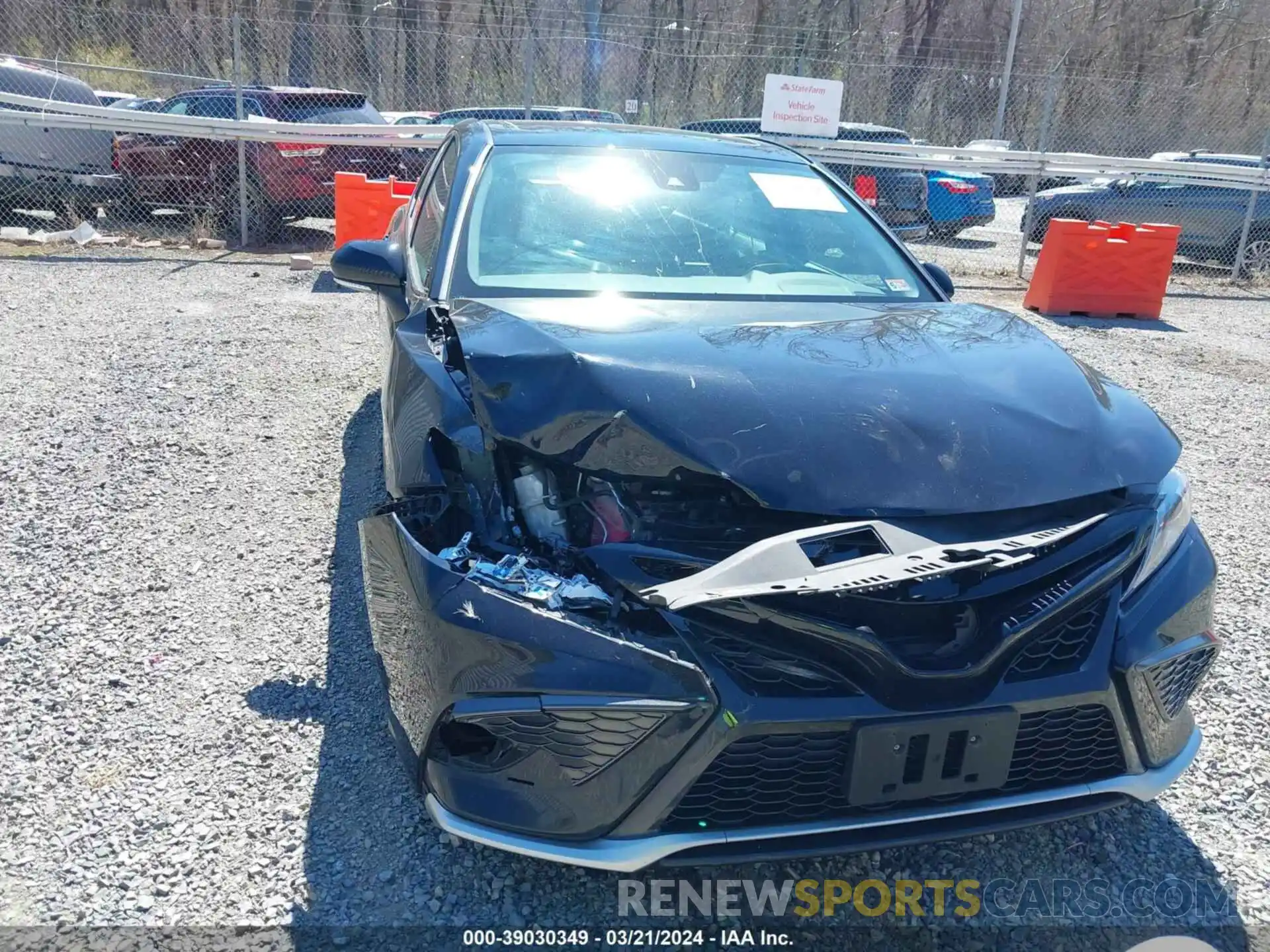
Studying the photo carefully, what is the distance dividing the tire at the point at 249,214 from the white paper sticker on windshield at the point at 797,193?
30.0ft

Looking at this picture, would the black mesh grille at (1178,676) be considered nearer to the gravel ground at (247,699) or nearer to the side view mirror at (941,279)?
the gravel ground at (247,699)

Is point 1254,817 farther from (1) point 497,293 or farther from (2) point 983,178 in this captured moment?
(2) point 983,178

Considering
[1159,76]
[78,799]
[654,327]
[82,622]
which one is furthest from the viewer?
[1159,76]

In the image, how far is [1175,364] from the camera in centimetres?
809

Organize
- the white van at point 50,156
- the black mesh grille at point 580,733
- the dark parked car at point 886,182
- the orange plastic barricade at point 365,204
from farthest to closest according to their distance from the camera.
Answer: the dark parked car at point 886,182, the white van at point 50,156, the orange plastic barricade at point 365,204, the black mesh grille at point 580,733

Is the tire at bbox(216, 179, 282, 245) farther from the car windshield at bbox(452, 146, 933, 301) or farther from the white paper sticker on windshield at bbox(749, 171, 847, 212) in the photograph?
the white paper sticker on windshield at bbox(749, 171, 847, 212)

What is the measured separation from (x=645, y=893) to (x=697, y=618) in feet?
2.73

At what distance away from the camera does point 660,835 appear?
1.92 meters

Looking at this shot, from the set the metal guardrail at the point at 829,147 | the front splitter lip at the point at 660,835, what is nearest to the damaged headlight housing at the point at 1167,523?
the front splitter lip at the point at 660,835

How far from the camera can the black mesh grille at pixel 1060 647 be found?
202cm

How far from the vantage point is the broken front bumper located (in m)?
1.90

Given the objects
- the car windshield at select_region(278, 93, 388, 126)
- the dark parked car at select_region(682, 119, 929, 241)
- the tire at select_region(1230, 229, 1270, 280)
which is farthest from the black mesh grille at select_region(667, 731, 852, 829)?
the tire at select_region(1230, 229, 1270, 280)

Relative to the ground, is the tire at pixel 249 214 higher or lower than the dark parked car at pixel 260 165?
lower

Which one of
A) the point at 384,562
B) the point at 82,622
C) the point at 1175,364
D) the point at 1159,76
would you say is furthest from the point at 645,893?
the point at 1159,76
